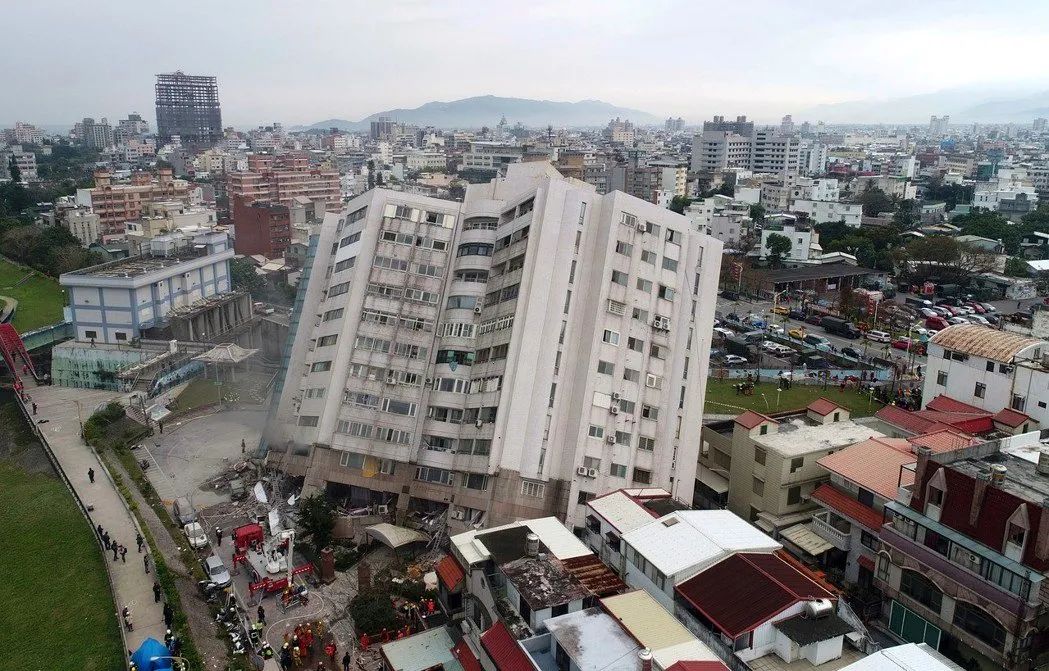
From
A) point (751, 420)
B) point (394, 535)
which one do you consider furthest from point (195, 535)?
point (751, 420)

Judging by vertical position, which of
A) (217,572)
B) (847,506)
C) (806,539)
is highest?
(847,506)

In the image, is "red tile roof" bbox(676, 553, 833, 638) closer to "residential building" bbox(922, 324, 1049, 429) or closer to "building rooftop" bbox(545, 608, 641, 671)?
"building rooftop" bbox(545, 608, 641, 671)

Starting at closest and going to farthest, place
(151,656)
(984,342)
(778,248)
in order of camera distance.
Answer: (151,656)
(984,342)
(778,248)

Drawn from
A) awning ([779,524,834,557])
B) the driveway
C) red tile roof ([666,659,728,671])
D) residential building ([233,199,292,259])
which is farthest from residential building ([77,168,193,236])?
red tile roof ([666,659,728,671])

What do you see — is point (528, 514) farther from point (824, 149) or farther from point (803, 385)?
point (824, 149)

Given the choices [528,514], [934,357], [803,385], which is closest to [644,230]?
[528,514]

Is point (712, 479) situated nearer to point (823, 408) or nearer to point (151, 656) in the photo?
point (823, 408)

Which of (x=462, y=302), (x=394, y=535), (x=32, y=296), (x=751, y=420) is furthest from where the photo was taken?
(x=32, y=296)

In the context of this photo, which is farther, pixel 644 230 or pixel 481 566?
pixel 644 230
